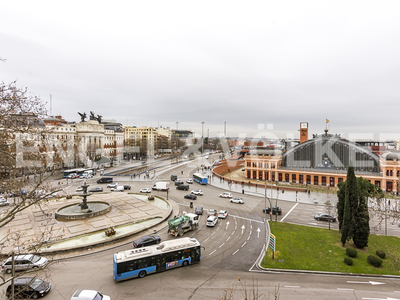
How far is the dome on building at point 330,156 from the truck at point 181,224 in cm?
4227

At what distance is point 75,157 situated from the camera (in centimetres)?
7356

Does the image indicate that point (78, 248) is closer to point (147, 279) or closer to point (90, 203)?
point (147, 279)

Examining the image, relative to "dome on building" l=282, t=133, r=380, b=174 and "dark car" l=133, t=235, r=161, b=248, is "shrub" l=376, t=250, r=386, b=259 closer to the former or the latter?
"dark car" l=133, t=235, r=161, b=248

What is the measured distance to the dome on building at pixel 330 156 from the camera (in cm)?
5228

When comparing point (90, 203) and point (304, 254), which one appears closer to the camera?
point (304, 254)

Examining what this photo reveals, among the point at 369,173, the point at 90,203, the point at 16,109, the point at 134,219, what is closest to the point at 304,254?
the point at 134,219

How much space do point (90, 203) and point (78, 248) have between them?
1565 centimetres

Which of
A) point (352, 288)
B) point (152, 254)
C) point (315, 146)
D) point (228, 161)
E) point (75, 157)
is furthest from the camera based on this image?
point (228, 161)

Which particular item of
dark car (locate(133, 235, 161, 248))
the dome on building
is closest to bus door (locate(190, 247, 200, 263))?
dark car (locate(133, 235, 161, 248))

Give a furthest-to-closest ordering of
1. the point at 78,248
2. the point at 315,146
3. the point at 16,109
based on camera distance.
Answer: the point at 315,146, the point at 78,248, the point at 16,109

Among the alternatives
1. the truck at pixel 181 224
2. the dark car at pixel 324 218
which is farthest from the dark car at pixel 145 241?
the dark car at pixel 324 218

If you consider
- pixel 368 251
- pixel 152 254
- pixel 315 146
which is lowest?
pixel 368 251

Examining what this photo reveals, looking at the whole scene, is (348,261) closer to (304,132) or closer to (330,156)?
(330,156)

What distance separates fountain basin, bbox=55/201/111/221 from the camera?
28.9 meters
